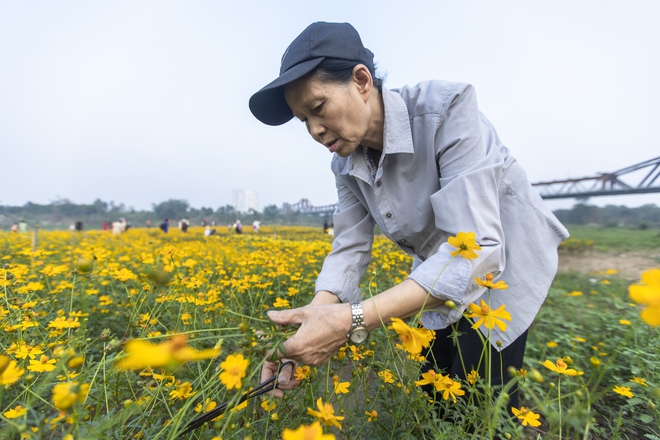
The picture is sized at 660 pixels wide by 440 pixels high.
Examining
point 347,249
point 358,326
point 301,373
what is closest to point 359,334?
point 358,326

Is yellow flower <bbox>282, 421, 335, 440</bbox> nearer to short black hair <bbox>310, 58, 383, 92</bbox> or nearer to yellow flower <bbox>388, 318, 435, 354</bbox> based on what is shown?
yellow flower <bbox>388, 318, 435, 354</bbox>

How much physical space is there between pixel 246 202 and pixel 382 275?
26.7 m

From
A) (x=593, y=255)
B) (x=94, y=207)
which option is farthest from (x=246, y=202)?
(x=593, y=255)

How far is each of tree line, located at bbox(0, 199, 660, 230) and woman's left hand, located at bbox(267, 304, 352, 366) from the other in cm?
380

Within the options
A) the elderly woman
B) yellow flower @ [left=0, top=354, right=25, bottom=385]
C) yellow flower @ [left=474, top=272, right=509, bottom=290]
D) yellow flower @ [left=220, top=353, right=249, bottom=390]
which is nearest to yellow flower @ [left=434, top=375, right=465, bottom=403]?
the elderly woman

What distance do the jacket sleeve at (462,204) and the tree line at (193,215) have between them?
3940 mm

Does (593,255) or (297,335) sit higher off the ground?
(297,335)

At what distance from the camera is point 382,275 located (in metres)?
2.85

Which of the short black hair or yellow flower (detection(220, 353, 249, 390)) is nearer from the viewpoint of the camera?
yellow flower (detection(220, 353, 249, 390))

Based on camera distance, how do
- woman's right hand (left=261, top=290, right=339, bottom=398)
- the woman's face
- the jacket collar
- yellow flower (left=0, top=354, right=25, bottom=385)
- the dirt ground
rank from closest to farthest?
yellow flower (left=0, top=354, right=25, bottom=385) → woman's right hand (left=261, top=290, right=339, bottom=398) → the woman's face → the jacket collar → the dirt ground

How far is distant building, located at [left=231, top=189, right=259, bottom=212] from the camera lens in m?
25.0

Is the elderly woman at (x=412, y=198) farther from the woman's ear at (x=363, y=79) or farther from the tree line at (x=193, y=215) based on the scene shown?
the tree line at (x=193, y=215)

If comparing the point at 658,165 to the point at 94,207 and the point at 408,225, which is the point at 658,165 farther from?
the point at 94,207

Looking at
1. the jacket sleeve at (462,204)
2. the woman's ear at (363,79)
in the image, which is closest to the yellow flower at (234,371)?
the jacket sleeve at (462,204)
